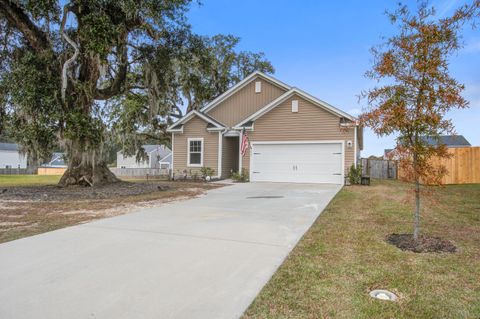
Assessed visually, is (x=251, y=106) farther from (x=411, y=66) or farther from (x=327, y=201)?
(x=411, y=66)

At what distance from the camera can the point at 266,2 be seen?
14.9 metres

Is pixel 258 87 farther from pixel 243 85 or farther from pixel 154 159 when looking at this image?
pixel 154 159

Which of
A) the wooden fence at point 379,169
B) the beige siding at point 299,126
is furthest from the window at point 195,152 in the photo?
the wooden fence at point 379,169

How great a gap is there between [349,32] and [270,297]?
1431cm

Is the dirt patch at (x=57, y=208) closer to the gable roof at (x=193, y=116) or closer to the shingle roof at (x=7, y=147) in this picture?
the gable roof at (x=193, y=116)

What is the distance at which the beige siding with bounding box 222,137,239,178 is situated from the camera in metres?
17.0

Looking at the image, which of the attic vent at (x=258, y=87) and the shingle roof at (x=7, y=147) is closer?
the attic vent at (x=258, y=87)

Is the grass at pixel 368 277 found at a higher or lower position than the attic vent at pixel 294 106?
lower

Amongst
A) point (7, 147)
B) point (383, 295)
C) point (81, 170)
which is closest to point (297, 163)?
point (81, 170)

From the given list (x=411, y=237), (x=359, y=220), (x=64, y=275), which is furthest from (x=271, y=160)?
(x=64, y=275)

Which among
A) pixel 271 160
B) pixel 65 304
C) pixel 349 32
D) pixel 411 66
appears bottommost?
pixel 65 304

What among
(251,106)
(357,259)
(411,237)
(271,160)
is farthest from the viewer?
(251,106)

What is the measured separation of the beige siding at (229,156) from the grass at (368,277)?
11.5 metres

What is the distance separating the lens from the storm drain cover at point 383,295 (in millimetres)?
2786
